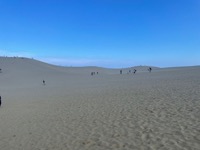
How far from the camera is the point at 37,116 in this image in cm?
1456

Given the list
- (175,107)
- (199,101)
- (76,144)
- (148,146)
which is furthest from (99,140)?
(199,101)

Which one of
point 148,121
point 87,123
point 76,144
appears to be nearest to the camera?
point 76,144

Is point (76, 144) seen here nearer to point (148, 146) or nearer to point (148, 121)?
point (148, 146)

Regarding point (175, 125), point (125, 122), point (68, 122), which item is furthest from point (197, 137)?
point (68, 122)

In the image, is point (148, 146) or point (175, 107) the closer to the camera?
point (148, 146)

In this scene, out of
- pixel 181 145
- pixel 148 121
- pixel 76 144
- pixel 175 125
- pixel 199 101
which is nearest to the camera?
pixel 181 145

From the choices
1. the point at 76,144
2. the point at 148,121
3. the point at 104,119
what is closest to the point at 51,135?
the point at 76,144

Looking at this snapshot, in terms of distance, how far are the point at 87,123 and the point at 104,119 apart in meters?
0.98

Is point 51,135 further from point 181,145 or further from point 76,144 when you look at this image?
point 181,145

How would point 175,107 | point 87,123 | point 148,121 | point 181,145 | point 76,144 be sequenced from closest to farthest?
point 181,145
point 76,144
point 148,121
point 87,123
point 175,107

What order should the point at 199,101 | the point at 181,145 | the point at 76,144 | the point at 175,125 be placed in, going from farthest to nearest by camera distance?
the point at 199,101
the point at 175,125
the point at 76,144
the point at 181,145

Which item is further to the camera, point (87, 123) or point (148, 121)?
point (87, 123)

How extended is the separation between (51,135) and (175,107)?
23.9 ft

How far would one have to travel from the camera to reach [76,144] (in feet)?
28.2
